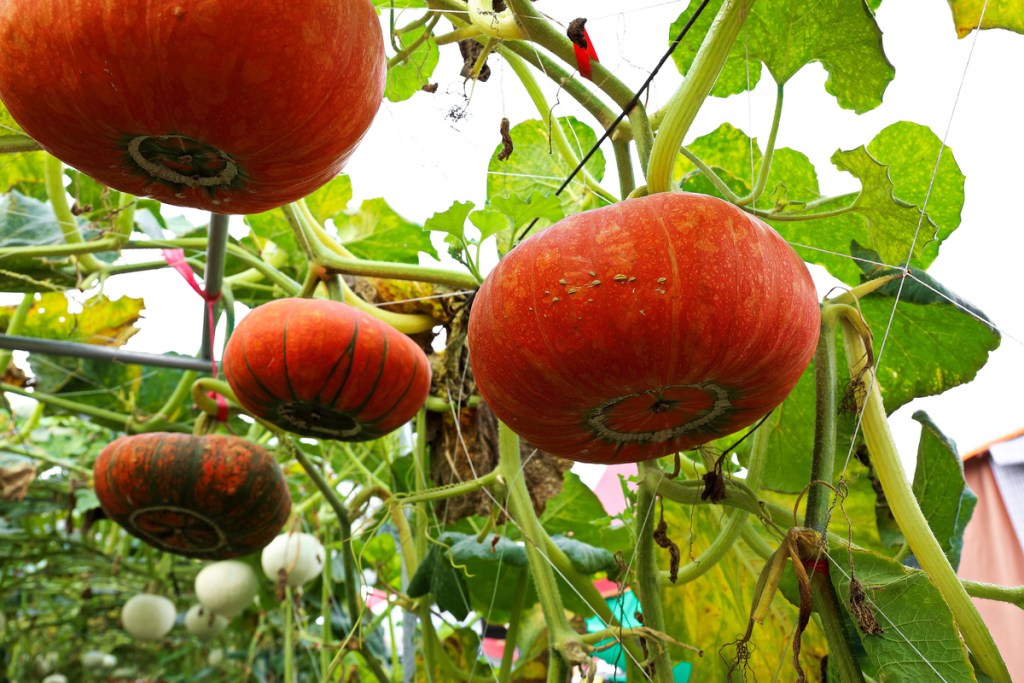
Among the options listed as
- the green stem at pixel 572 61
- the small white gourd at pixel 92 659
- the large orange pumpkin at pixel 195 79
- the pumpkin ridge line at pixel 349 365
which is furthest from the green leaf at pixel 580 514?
the small white gourd at pixel 92 659

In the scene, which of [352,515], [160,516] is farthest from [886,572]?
[160,516]

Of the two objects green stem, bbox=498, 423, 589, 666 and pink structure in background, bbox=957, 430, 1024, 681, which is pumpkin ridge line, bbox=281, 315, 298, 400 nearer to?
green stem, bbox=498, 423, 589, 666

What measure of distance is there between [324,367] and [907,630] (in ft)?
2.21

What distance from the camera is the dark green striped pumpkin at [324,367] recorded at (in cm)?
100

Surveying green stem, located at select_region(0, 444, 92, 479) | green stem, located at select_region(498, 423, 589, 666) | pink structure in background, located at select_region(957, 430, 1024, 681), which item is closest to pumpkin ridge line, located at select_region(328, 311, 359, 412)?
green stem, located at select_region(498, 423, 589, 666)

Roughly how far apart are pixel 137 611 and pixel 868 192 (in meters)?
2.56

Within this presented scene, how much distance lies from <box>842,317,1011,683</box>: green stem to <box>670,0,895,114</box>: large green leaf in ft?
0.81

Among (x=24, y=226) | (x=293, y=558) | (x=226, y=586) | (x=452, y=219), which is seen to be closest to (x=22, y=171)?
(x=24, y=226)

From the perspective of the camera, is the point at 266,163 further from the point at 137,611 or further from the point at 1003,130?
the point at 137,611

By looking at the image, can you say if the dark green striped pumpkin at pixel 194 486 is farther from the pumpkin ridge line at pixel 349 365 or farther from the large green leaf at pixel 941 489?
the large green leaf at pixel 941 489

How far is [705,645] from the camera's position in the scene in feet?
3.60

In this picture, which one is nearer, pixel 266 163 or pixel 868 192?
pixel 266 163

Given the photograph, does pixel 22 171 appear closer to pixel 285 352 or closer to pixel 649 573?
pixel 285 352

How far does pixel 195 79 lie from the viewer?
0.51 meters
